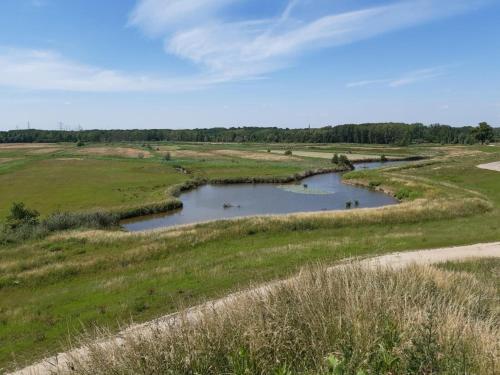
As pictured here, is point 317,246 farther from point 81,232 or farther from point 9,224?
point 9,224

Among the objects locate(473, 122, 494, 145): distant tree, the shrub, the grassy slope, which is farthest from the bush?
locate(473, 122, 494, 145): distant tree

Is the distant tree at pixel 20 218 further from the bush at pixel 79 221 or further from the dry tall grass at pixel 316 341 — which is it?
the dry tall grass at pixel 316 341

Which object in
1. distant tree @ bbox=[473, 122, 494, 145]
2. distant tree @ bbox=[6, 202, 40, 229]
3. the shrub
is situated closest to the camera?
distant tree @ bbox=[6, 202, 40, 229]

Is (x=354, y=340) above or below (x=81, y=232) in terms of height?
above

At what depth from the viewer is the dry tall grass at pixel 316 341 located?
5.04 meters

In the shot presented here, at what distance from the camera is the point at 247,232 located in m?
27.9

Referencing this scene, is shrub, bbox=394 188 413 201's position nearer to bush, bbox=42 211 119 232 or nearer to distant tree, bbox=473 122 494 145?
bush, bbox=42 211 119 232

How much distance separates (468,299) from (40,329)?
12.7 m

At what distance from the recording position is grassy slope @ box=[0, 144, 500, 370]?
13961 millimetres

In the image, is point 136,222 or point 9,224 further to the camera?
point 136,222

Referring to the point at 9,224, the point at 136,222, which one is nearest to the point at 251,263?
the point at 9,224

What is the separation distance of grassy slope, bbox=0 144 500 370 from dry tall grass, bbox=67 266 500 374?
328 centimetres

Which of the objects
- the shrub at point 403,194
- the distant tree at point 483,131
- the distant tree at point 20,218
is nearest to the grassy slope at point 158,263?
the distant tree at point 20,218

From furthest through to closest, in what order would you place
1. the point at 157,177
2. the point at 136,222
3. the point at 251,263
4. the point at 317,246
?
the point at 157,177, the point at 136,222, the point at 317,246, the point at 251,263
